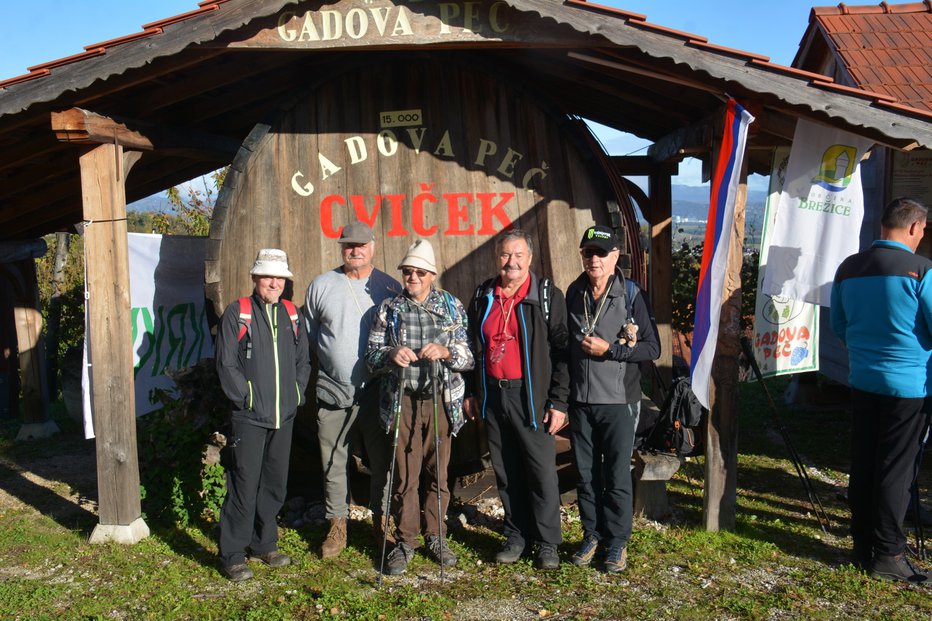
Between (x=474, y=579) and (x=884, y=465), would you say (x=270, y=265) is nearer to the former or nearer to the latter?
(x=474, y=579)

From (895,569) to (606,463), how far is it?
164cm

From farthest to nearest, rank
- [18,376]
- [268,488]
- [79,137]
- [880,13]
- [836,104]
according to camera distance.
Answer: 1. [18,376]
2. [880,13]
3. [79,137]
4. [268,488]
5. [836,104]

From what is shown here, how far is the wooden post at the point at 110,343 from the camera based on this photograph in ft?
17.2

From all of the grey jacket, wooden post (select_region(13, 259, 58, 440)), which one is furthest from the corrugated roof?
wooden post (select_region(13, 259, 58, 440))

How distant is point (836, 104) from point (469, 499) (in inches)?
134

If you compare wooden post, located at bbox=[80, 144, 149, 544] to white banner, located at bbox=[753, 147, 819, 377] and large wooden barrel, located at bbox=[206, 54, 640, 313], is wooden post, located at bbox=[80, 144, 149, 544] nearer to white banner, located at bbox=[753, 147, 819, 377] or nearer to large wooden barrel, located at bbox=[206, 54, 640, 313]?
large wooden barrel, located at bbox=[206, 54, 640, 313]

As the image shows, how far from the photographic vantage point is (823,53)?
995cm

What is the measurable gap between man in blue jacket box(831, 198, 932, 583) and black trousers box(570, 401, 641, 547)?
1301mm

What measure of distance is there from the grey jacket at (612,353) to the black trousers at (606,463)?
8 cm

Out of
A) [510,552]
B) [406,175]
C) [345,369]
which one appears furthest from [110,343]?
[510,552]

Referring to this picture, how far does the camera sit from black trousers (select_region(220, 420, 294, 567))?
4.66 metres

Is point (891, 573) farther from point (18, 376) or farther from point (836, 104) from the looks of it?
point (18, 376)

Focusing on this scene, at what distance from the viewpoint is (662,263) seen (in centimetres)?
764

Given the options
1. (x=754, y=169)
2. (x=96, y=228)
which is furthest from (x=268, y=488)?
(x=754, y=169)
